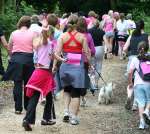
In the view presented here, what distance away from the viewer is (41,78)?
1045cm

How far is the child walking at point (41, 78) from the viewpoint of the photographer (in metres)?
10.4

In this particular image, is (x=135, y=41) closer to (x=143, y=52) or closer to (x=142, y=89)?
(x=143, y=52)

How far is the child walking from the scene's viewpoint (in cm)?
1037

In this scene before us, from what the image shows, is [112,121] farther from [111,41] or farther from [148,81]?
[111,41]

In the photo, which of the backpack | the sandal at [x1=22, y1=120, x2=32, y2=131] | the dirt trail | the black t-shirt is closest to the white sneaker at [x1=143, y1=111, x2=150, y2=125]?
the dirt trail

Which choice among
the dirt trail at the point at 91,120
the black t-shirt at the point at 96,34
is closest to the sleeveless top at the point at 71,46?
the dirt trail at the point at 91,120

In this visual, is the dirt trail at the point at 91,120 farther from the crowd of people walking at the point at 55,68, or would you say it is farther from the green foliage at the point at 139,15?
the green foliage at the point at 139,15

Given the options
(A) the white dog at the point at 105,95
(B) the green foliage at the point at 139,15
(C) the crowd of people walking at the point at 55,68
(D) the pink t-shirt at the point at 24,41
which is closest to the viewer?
(C) the crowd of people walking at the point at 55,68

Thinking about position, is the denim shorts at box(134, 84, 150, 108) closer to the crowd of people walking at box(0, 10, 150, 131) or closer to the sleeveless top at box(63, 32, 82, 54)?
the crowd of people walking at box(0, 10, 150, 131)

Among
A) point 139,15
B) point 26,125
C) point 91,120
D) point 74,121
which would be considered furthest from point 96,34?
point 139,15

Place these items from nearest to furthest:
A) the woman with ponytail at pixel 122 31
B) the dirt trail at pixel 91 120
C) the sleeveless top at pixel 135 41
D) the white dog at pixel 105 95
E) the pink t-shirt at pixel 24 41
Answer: the dirt trail at pixel 91 120, the pink t-shirt at pixel 24 41, the sleeveless top at pixel 135 41, the white dog at pixel 105 95, the woman with ponytail at pixel 122 31

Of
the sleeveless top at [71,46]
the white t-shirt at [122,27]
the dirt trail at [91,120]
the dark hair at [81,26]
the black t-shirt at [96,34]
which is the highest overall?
the dark hair at [81,26]

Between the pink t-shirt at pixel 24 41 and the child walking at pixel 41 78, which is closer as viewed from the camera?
the child walking at pixel 41 78

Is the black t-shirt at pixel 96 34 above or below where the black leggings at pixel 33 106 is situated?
above
